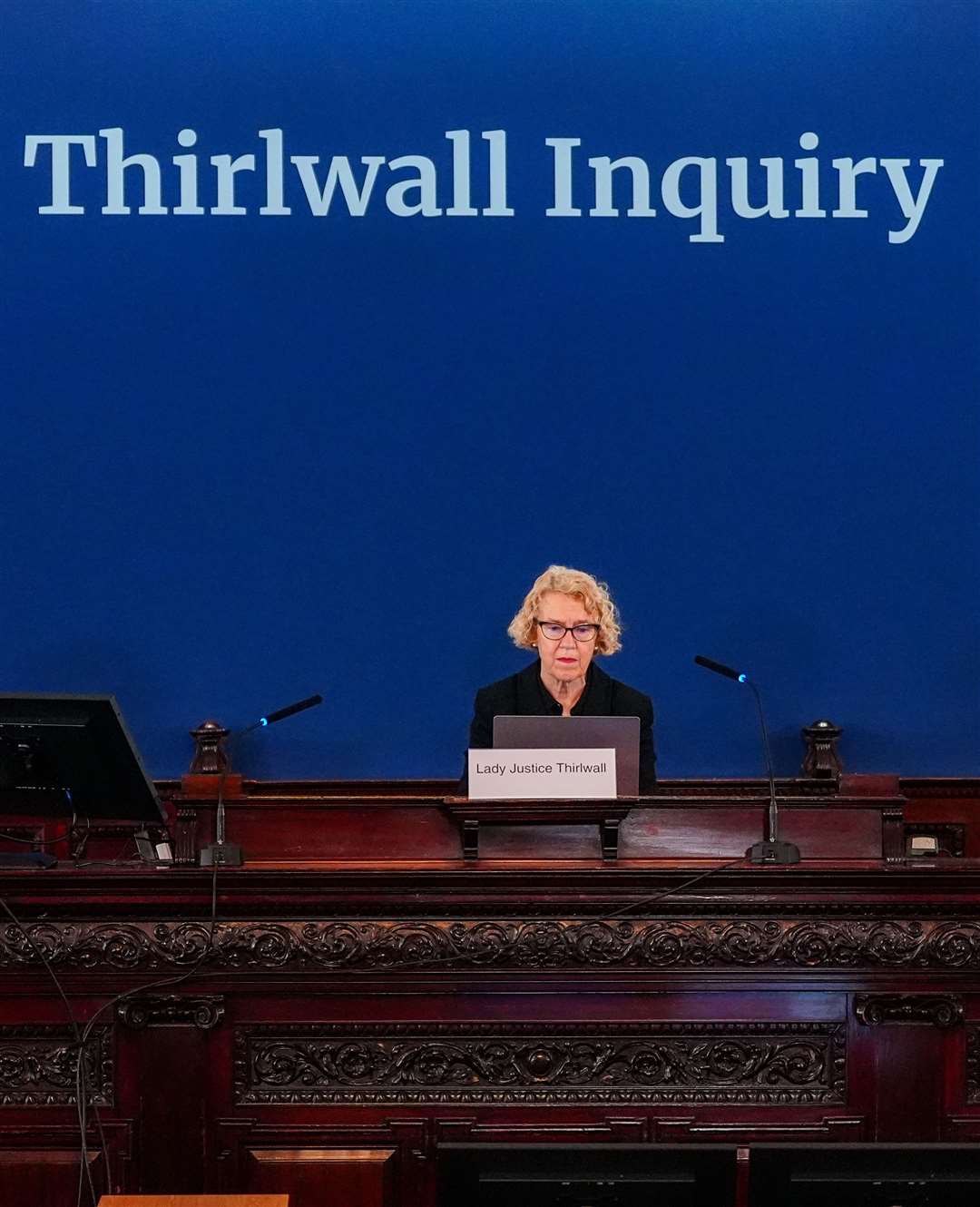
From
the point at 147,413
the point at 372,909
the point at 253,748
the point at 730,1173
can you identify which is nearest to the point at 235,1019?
the point at 372,909

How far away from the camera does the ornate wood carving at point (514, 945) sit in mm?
2914

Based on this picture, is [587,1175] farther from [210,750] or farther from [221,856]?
[210,750]

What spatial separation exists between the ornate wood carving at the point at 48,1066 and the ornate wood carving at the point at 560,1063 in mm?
261

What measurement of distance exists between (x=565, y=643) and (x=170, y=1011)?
65.0 inches

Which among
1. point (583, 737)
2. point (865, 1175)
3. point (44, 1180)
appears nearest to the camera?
point (865, 1175)

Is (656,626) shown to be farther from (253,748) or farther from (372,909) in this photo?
(372,909)

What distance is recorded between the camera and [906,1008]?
292 centimetres

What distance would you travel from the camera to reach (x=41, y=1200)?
289 cm

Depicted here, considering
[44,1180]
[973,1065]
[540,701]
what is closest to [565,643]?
[540,701]

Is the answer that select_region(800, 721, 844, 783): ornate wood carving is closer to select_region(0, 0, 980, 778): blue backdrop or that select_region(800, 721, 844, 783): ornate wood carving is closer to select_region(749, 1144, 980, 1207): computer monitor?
select_region(0, 0, 980, 778): blue backdrop

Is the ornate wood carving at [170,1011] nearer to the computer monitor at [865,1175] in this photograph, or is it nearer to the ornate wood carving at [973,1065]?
the computer monitor at [865,1175]

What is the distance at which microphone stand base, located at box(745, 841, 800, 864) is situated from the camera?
296cm

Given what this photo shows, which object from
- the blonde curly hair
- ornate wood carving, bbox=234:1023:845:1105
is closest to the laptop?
ornate wood carving, bbox=234:1023:845:1105

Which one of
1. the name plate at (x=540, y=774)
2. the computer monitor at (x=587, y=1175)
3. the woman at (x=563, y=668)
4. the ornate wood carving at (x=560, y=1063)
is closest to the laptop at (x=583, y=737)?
the name plate at (x=540, y=774)
